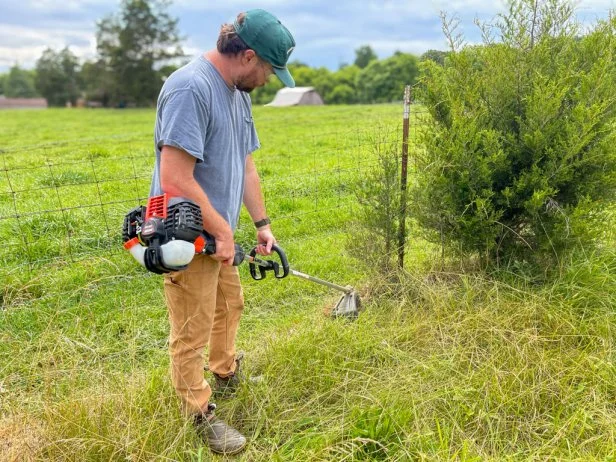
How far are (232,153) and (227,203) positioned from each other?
0.75 ft

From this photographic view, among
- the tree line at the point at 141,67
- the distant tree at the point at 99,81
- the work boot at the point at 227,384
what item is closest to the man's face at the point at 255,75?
the work boot at the point at 227,384

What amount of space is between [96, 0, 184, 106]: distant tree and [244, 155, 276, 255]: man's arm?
50.2 m

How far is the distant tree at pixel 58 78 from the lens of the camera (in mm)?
61500

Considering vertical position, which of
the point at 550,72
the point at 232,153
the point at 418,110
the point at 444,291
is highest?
the point at 550,72

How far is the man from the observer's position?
6.51ft

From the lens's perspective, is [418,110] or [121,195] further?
[121,195]

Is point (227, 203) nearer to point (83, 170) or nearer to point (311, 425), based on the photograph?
point (311, 425)

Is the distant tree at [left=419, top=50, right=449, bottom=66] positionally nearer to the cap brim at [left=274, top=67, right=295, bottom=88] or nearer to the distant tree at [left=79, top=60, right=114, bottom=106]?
the cap brim at [left=274, top=67, right=295, bottom=88]

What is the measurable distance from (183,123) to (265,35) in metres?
0.53

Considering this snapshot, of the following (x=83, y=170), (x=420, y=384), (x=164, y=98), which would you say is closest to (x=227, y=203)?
(x=164, y=98)

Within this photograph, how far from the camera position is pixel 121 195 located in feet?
20.9

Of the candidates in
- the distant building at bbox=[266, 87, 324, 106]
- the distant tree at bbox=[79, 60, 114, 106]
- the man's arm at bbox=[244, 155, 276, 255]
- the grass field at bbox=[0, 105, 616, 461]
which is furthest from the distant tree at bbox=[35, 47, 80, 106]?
the man's arm at bbox=[244, 155, 276, 255]

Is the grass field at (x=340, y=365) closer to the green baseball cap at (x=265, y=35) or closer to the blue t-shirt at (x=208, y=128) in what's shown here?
the blue t-shirt at (x=208, y=128)

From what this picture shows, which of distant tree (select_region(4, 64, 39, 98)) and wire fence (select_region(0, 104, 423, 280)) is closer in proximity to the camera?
wire fence (select_region(0, 104, 423, 280))
